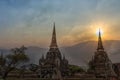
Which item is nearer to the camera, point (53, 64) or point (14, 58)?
point (14, 58)

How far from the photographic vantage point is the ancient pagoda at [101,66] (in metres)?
70.2

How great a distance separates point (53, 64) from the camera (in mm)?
75938

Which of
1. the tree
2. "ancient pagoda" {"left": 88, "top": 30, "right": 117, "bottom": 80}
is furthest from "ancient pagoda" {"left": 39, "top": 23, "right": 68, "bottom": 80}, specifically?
the tree

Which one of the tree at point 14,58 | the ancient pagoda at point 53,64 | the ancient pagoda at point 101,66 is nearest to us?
the tree at point 14,58

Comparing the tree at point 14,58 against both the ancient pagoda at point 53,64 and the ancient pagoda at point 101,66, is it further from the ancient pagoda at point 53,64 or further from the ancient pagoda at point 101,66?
the ancient pagoda at point 101,66

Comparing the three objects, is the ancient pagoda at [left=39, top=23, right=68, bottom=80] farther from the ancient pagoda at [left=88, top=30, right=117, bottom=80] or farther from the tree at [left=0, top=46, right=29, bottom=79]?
the tree at [left=0, top=46, right=29, bottom=79]

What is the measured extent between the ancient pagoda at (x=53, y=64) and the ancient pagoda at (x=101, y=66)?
8429mm

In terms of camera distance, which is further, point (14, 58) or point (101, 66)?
point (101, 66)

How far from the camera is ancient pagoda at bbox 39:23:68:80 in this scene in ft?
238

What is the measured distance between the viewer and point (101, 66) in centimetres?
7688

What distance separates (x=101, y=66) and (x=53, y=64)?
12.5m

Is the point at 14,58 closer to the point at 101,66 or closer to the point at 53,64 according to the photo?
the point at 53,64

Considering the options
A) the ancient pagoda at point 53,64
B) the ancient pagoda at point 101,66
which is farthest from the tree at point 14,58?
the ancient pagoda at point 101,66

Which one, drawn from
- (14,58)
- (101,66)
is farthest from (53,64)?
(14,58)
